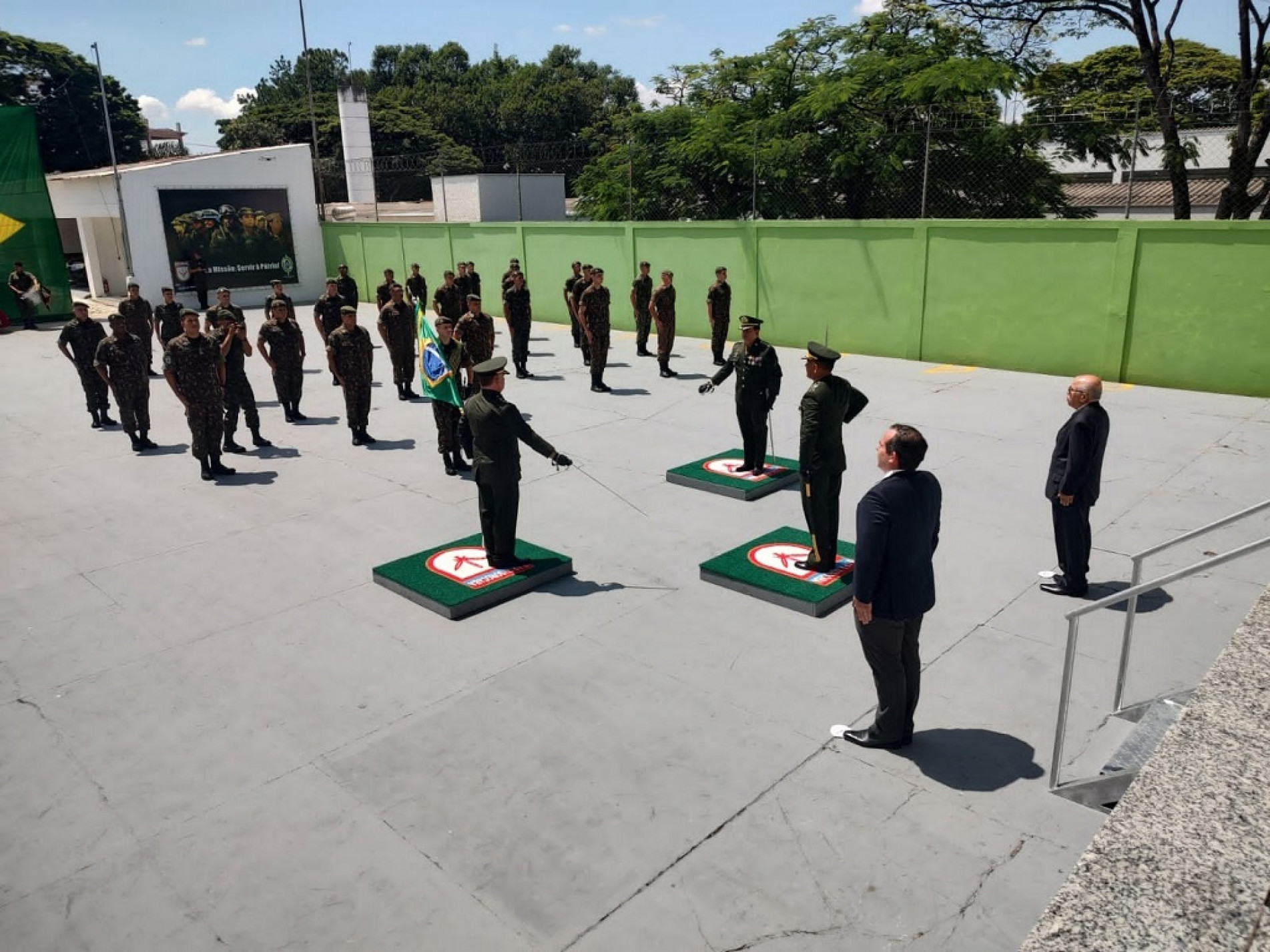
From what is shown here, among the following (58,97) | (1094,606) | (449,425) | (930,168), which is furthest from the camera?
(58,97)

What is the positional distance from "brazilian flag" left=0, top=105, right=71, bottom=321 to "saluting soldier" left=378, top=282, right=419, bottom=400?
1474 cm

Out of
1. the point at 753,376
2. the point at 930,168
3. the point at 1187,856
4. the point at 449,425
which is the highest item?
the point at 930,168

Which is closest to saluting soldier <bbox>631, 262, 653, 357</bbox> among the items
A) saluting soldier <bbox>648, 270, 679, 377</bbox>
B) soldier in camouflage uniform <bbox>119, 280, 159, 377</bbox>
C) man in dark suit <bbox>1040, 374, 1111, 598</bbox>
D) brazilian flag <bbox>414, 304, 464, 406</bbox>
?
saluting soldier <bbox>648, 270, 679, 377</bbox>

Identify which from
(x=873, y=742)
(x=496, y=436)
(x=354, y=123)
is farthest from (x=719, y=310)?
(x=354, y=123)

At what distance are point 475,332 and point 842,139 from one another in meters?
11.8

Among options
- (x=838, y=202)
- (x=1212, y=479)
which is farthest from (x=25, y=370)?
(x=1212, y=479)

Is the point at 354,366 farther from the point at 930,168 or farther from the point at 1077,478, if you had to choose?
the point at 930,168

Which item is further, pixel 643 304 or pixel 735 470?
pixel 643 304

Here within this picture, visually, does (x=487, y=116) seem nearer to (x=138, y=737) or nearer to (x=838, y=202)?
(x=838, y=202)

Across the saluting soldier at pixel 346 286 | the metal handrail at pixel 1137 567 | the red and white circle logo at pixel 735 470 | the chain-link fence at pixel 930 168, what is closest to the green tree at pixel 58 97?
the chain-link fence at pixel 930 168

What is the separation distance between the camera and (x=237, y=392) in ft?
37.3

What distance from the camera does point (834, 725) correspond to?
5.18 meters

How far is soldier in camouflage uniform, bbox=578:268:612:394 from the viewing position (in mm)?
13859

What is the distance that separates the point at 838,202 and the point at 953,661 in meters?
15.9
